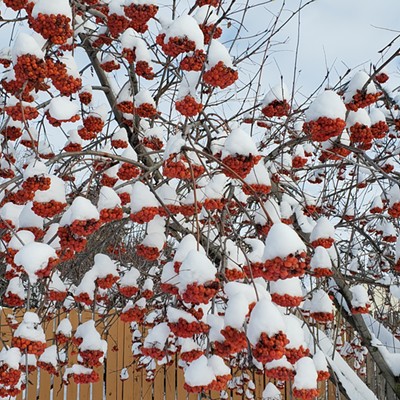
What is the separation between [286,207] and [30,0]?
1522 mm

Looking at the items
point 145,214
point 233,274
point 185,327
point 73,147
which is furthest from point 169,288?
point 73,147

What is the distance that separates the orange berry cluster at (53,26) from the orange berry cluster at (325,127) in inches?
33.5

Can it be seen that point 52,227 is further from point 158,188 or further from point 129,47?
point 129,47

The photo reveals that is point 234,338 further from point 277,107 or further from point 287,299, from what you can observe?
point 277,107

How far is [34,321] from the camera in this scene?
1896 mm

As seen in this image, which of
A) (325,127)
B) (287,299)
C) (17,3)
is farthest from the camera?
(17,3)

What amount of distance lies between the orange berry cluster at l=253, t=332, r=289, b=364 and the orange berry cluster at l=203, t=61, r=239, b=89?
842 millimetres

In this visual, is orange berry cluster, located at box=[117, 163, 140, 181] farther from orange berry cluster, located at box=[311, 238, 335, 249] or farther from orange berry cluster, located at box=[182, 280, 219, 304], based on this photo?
orange berry cluster, located at box=[182, 280, 219, 304]

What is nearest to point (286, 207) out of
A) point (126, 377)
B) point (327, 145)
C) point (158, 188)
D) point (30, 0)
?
point (327, 145)

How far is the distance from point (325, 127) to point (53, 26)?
92 cm

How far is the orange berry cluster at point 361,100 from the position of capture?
84.6 inches

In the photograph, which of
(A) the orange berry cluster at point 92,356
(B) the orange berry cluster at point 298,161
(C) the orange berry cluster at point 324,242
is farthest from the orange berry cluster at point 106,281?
(B) the orange berry cluster at point 298,161

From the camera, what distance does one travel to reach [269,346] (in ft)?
4.34

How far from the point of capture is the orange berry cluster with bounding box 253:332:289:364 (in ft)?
4.34
